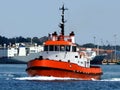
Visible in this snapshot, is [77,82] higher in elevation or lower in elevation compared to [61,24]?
lower

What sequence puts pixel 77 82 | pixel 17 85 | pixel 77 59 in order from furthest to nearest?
pixel 77 59 < pixel 77 82 < pixel 17 85

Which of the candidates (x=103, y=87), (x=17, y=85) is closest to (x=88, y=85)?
(x=103, y=87)

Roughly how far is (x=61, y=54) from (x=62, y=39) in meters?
1.80

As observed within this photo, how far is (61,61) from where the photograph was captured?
7431cm

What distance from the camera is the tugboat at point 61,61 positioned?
73.7 meters

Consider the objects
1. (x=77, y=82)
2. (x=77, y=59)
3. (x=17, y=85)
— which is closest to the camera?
(x=17, y=85)

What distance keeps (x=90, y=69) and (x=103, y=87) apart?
38.0 ft

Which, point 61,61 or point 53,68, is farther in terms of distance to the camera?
point 61,61

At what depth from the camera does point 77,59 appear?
7738 centimetres

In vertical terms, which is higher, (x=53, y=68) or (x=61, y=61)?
(x=61, y=61)

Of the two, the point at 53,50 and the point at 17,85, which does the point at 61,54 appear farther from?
the point at 17,85

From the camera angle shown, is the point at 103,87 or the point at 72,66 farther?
the point at 72,66

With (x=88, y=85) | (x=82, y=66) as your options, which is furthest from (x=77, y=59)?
(x=88, y=85)

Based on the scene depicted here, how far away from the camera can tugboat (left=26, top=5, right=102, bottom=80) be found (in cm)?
7369
